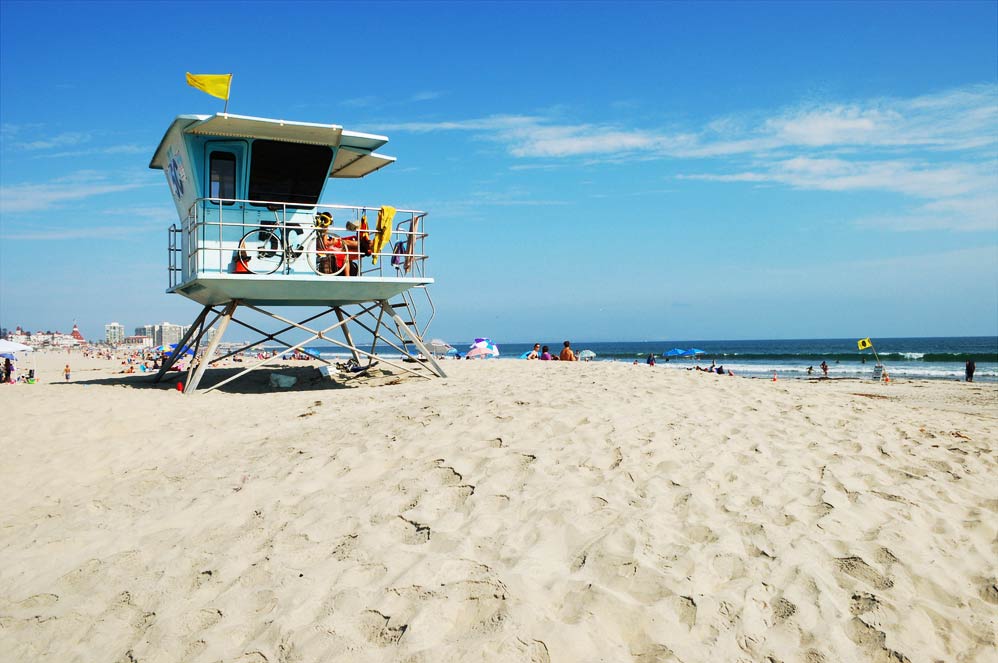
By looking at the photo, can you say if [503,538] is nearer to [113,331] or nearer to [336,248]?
[336,248]

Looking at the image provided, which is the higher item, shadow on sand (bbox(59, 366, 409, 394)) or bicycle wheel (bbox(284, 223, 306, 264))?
bicycle wheel (bbox(284, 223, 306, 264))

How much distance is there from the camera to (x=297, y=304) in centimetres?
1269

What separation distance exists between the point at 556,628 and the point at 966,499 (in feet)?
14.1

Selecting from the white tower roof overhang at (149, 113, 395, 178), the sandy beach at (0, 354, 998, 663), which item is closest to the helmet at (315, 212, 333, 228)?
the white tower roof overhang at (149, 113, 395, 178)

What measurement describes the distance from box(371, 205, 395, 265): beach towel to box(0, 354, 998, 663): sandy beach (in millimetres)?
4513

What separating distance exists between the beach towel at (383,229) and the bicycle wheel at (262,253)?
162 cm

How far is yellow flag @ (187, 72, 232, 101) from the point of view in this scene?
10.7m

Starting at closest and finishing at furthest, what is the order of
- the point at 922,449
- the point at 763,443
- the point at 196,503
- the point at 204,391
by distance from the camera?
the point at 196,503, the point at 763,443, the point at 922,449, the point at 204,391

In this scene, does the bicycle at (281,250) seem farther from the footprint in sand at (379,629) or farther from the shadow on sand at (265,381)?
the footprint in sand at (379,629)

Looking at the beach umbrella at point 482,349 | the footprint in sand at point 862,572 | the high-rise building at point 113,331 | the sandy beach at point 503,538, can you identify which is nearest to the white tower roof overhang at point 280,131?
the sandy beach at point 503,538

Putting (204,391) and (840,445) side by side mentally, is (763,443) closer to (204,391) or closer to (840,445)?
(840,445)

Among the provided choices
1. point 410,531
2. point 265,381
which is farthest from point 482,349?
point 410,531

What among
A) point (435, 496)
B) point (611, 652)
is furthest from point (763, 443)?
point (611, 652)

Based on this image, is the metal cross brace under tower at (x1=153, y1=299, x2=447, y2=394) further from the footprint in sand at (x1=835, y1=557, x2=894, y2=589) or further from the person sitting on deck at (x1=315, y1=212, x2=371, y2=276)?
the footprint in sand at (x1=835, y1=557, x2=894, y2=589)
